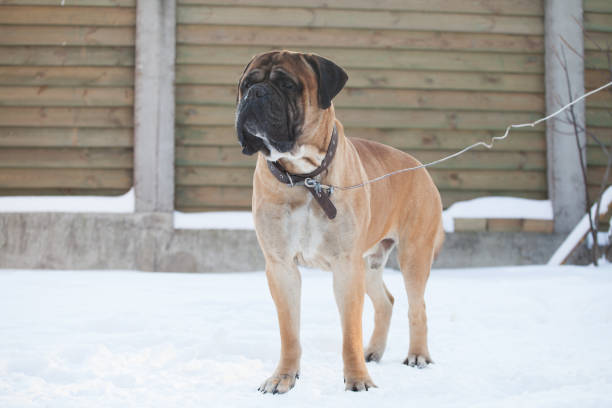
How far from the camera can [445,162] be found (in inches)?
238

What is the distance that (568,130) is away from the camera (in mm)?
6055

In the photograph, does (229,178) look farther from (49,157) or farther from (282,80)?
(282,80)

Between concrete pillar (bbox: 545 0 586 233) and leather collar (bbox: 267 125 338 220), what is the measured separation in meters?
4.37

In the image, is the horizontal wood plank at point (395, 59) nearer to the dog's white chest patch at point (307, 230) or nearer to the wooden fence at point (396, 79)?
the wooden fence at point (396, 79)

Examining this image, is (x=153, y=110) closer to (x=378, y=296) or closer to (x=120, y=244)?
(x=120, y=244)

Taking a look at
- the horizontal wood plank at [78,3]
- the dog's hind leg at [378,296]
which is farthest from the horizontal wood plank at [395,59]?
the dog's hind leg at [378,296]

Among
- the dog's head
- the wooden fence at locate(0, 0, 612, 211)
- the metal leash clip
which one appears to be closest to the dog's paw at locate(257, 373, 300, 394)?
the metal leash clip

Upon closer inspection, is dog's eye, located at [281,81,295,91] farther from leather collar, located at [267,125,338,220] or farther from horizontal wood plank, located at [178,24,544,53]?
horizontal wood plank, located at [178,24,544,53]

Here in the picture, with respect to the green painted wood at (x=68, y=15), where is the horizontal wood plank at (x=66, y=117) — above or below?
below

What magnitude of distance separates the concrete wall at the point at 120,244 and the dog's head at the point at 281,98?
351 cm

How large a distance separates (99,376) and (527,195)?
16.3 ft

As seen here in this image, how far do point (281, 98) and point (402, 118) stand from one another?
400 cm

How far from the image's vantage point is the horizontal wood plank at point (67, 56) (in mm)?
5840

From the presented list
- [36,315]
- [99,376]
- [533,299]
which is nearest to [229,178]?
[36,315]
